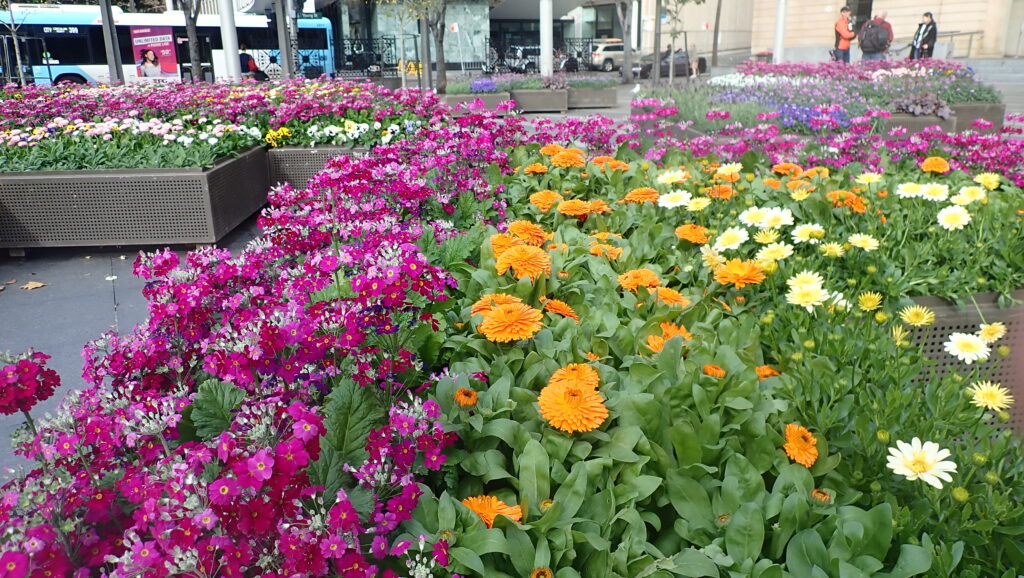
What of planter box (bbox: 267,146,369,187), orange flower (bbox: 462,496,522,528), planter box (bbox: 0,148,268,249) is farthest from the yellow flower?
planter box (bbox: 267,146,369,187)

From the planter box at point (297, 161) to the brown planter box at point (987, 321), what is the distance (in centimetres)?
571

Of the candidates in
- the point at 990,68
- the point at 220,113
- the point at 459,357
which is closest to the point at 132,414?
the point at 459,357

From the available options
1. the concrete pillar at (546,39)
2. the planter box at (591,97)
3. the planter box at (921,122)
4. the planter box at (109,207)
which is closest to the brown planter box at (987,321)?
the planter box at (109,207)

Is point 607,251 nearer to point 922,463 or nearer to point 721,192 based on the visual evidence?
point 721,192

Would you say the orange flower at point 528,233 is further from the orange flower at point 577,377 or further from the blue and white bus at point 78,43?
the blue and white bus at point 78,43

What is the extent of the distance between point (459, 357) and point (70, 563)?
1.32m

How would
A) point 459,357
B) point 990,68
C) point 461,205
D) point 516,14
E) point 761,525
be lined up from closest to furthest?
point 761,525, point 459,357, point 461,205, point 990,68, point 516,14

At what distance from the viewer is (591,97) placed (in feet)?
60.8

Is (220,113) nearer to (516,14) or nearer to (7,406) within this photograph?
(7,406)

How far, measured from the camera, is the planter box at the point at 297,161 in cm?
747

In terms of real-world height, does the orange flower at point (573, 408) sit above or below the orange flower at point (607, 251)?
below

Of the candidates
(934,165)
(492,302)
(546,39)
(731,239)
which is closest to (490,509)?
(492,302)

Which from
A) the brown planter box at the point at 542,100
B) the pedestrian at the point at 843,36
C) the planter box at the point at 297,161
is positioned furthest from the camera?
the brown planter box at the point at 542,100

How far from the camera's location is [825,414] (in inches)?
77.4
